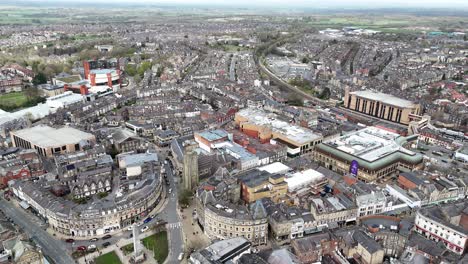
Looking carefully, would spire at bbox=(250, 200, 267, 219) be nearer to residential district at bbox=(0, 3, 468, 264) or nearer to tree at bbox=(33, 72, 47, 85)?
residential district at bbox=(0, 3, 468, 264)

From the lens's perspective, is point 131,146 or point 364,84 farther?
point 364,84

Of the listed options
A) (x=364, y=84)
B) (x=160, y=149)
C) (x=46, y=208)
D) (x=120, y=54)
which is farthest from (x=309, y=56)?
(x=46, y=208)

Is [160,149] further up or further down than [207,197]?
further down

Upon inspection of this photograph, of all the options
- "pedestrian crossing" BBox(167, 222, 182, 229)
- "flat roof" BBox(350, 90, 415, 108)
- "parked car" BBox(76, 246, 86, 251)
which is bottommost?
"pedestrian crossing" BBox(167, 222, 182, 229)

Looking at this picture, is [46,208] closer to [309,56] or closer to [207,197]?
[207,197]

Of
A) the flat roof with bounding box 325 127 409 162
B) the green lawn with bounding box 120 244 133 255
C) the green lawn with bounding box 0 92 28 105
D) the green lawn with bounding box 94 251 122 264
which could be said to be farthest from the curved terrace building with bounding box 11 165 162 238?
the green lawn with bounding box 0 92 28 105

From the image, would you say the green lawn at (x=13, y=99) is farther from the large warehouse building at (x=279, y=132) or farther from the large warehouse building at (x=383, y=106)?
the large warehouse building at (x=383, y=106)

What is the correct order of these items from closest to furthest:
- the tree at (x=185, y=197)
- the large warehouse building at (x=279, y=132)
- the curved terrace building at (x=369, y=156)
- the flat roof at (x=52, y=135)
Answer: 1. the tree at (x=185, y=197)
2. the curved terrace building at (x=369, y=156)
3. the flat roof at (x=52, y=135)
4. the large warehouse building at (x=279, y=132)

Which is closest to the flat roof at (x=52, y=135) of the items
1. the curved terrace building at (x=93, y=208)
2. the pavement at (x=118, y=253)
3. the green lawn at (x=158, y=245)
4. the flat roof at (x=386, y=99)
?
the curved terrace building at (x=93, y=208)
